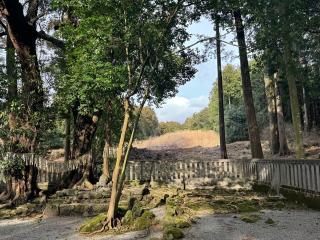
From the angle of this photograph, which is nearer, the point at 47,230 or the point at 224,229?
the point at 224,229

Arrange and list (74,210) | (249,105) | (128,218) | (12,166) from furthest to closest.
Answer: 1. (249,105)
2. (12,166)
3. (74,210)
4. (128,218)

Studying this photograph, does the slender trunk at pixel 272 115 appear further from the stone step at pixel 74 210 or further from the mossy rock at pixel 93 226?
the mossy rock at pixel 93 226

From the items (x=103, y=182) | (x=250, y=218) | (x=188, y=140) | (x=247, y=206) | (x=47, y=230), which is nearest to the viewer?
(x=250, y=218)

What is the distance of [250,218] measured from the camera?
7.84 meters

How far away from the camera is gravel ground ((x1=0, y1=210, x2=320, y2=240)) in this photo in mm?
6676

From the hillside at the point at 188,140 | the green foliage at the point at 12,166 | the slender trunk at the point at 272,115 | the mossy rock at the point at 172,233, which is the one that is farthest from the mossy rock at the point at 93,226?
the hillside at the point at 188,140

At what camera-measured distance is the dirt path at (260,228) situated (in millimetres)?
6600

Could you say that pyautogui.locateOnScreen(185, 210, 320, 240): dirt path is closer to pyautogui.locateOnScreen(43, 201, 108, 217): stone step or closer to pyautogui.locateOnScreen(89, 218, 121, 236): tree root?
pyautogui.locateOnScreen(89, 218, 121, 236): tree root

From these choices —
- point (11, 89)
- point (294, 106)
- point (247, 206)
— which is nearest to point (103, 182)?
point (11, 89)

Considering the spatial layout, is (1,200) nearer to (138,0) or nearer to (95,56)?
(95,56)

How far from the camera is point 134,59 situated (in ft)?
32.6

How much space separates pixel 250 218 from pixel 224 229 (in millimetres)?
935

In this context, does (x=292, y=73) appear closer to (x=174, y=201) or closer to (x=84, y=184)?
A: (x=174, y=201)

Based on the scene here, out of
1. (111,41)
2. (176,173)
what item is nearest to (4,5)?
(111,41)
